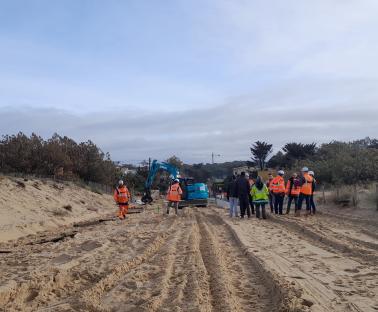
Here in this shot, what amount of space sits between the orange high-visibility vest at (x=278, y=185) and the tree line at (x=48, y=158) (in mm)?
19403

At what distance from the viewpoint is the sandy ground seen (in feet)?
21.7

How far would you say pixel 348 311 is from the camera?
237 inches

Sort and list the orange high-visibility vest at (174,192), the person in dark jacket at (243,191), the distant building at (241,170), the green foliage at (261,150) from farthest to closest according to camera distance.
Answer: the green foliage at (261,150) < the orange high-visibility vest at (174,192) < the distant building at (241,170) < the person in dark jacket at (243,191)

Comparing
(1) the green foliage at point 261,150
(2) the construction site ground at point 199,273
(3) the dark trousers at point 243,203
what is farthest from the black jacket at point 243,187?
(1) the green foliage at point 261,150

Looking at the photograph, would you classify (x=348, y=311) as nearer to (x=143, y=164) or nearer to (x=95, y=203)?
(x=95, y=203)

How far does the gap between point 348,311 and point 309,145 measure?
65.3m

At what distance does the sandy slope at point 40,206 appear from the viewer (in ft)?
63.0

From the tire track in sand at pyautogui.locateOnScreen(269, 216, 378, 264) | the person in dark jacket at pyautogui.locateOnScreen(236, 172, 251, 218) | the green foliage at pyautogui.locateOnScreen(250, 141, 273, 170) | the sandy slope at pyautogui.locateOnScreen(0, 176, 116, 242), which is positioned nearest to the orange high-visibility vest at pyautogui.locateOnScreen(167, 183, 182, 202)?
the person in dark jacket at pyautogui.locateOnScreen(236, 172, 251, 218)

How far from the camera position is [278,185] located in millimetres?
21094

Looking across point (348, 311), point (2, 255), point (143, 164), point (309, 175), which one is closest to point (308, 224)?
point (309, 175)

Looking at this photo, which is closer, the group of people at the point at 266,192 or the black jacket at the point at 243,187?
the group of people at the point at 266,192

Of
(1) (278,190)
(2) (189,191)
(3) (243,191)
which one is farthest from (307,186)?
(2) (189,191)

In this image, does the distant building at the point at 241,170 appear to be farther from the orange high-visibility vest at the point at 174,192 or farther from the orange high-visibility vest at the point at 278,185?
the orange high-visibility vest at the point at 174,192

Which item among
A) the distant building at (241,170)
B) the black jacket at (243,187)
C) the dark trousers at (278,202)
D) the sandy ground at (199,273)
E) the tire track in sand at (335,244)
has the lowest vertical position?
the sandy ground at (199,273)
